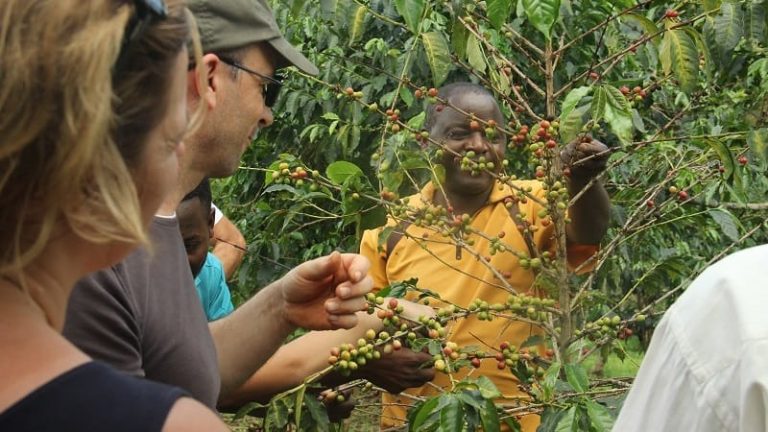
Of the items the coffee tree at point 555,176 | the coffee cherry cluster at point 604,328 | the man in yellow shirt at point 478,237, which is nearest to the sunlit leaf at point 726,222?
the coffee tree at point 555,176

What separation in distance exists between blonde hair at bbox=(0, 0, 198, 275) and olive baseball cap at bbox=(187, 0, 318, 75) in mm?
1223

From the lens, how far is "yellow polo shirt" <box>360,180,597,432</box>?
10.1 ft

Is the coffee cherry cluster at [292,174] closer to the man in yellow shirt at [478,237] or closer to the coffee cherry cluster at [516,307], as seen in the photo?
the man in yellow shirt at [478,237]

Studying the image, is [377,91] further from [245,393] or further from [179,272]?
[179,272]

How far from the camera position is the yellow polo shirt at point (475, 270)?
3078 millimetres

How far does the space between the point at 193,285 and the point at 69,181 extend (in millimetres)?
947

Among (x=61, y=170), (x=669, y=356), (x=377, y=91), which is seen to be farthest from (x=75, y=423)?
(x=377, y=91)

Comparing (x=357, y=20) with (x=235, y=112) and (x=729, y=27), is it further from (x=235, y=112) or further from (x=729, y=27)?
(x=729, y=27)

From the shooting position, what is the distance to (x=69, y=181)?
41.6 inches

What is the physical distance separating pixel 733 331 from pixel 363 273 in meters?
1.30

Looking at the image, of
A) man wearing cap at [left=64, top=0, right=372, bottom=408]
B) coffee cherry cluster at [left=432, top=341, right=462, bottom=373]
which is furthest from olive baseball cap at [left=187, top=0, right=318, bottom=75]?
coffee cherry cluster at [left=432, top=341, right=462, bottom=373]

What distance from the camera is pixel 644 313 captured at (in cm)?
274

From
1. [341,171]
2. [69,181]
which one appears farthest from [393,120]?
[69,181]

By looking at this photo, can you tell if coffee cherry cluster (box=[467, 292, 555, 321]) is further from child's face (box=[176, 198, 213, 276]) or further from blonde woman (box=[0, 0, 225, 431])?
blonde woman (box=[0, 0, 225, 431])
